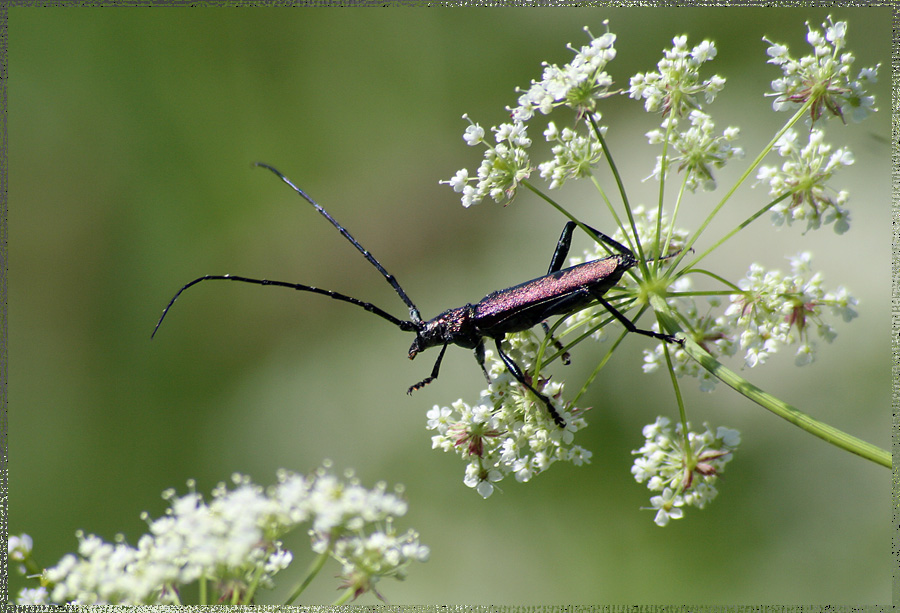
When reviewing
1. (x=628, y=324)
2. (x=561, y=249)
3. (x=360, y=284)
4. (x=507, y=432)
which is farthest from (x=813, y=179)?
(x=360, y=284)

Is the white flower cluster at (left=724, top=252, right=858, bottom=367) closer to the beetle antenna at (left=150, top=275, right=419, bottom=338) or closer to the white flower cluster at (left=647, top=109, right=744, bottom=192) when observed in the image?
A: the white flower cluster at (left=647, top=109, right=744, bottom=192)

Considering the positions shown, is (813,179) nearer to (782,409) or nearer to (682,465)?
(782,409)

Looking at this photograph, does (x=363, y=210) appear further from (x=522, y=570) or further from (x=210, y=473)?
(x=522, y=570)

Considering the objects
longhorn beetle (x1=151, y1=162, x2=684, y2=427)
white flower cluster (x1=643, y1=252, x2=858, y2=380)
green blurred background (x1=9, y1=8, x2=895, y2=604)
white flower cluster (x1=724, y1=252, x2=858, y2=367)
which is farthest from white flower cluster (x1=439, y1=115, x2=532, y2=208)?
green blurred background (x1=9, y1=8, x2=895, y2=604)

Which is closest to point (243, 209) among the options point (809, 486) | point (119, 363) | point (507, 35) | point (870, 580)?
point (119, 363)

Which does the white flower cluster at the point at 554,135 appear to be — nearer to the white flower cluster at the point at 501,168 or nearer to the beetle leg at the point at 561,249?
the white flower cluster at the point at 501,168

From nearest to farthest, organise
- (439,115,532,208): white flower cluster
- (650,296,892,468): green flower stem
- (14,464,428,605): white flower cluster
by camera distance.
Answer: (14,464,428,605): white flower cluster, (650,296,892,468): green flower stem, (439,115,532,208): white flower cluster

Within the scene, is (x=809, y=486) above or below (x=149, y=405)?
below
